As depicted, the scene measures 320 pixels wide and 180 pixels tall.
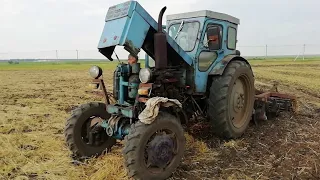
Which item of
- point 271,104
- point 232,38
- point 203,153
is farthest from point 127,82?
point 271,104

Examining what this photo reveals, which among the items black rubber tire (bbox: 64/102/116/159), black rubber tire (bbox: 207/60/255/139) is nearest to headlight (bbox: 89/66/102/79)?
black rubber tire (bbox: 64/102/116/159)

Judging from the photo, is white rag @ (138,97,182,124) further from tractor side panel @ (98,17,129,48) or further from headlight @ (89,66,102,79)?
headlight @ (89,66,102,79)

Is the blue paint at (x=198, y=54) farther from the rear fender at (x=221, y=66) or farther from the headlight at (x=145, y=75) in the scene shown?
the headlight at (x=145, y=75)

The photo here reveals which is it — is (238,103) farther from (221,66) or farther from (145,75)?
(145,75)

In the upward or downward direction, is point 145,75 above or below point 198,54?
below

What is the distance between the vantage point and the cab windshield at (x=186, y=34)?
571 centimetres

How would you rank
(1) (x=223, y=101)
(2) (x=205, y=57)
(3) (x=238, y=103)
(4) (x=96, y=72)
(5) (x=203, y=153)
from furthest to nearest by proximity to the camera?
(3) (x=238, y=103) < (2) (x=205, y=57) < (1) (x=223, y=101) < (5) (x=203, y=153) < (4) (x=96, y=72)

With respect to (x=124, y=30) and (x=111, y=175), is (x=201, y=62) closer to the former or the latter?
(x=124, y=30)

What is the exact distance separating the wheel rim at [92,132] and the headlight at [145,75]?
1228mm

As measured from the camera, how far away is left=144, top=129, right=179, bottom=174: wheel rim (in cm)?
421

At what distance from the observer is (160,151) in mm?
4285

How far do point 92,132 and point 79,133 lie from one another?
218mm

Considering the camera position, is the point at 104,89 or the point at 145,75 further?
the point at 104,89

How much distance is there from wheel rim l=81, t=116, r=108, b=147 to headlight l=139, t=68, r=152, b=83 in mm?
1228
